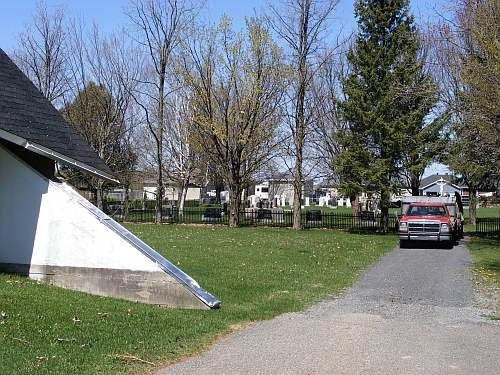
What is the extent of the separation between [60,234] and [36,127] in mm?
2189

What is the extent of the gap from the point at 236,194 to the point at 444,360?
28.4 metres

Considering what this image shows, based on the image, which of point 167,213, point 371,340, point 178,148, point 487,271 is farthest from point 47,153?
point 178,148

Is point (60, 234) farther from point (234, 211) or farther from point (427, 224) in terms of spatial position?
point (234, 211)

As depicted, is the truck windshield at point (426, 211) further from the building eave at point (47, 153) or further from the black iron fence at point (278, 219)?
the building eave at point (47, 153)

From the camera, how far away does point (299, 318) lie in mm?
9734

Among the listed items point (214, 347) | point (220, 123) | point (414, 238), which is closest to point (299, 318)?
point (214, 347)

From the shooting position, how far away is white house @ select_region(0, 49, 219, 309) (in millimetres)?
9938

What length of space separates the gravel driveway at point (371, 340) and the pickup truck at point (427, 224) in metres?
10.3

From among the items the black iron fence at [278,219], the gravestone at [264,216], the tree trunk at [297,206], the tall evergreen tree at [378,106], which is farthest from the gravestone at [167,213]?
the tall evergreen tree at [378,106]

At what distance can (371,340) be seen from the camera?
8.17 m

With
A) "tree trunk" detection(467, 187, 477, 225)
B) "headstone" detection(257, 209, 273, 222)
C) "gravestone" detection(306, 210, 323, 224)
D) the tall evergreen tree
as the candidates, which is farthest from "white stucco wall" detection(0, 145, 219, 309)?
"tree trunk" detection(467, 187, 477, 225)

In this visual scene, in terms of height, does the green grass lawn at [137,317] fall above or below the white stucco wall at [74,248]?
below

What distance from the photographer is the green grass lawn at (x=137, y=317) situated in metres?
6.66

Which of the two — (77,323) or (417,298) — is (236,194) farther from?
(77,323)
